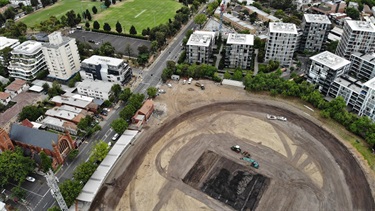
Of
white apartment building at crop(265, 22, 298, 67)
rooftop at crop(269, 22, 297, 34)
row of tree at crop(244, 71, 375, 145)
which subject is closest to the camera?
row of tree at crop(244, 71, 375, 145)

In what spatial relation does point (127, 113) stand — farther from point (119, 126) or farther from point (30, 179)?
point (30, 179)

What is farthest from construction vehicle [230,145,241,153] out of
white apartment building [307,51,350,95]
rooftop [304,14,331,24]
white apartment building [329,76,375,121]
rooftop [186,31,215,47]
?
rooftop [304,14,331,24]

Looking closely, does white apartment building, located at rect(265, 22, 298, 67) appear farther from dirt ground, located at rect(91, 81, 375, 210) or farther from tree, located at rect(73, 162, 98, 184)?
tree, located at rect(73, 162, 98, 184)

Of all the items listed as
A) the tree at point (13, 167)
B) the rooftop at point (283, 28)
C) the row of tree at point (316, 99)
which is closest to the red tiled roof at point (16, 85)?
the tree at point (13, 167)

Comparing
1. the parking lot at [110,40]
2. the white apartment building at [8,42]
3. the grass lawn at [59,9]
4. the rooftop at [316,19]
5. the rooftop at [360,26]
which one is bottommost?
the parking lot at [110,40]

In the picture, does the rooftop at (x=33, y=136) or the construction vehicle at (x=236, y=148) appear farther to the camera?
the construction vehicle at (x=236, y=148)

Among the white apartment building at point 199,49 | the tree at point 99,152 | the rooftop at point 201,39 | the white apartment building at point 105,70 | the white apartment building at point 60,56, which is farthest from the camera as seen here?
the rooftop at point 201,39

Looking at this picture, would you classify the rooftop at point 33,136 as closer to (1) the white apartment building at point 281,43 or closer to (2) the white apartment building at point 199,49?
(2) the white apartment building at point 199,49
